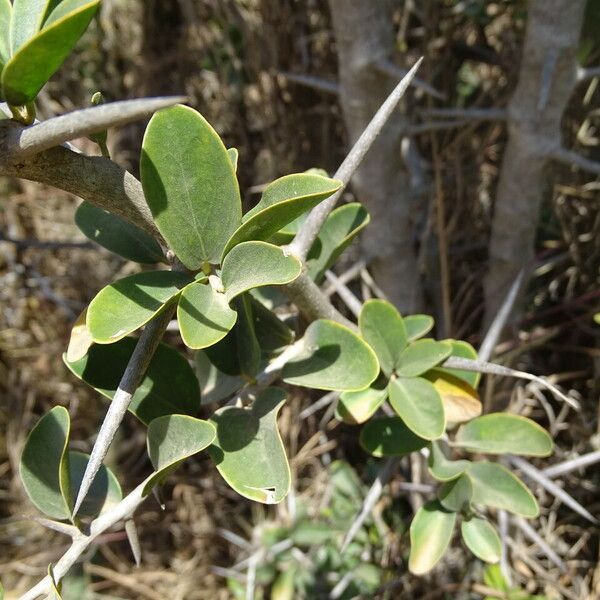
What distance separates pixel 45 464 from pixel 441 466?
36 cm

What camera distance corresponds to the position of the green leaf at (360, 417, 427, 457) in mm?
606

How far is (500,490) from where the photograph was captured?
65cm

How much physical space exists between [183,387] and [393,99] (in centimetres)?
28

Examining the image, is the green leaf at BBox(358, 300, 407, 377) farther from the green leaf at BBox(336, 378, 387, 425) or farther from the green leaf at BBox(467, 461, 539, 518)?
the green leaf at BBox(467, 461, 539, 518)

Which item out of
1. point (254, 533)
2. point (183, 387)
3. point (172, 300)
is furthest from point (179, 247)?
point (254, 533)

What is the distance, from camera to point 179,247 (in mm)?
425

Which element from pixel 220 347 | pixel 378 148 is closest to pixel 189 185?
pixel 220 347

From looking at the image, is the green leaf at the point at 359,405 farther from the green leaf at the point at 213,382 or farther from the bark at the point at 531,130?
the bark at the point at 531,130

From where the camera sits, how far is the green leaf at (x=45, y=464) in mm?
486

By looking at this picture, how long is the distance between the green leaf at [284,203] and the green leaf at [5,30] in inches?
6.7

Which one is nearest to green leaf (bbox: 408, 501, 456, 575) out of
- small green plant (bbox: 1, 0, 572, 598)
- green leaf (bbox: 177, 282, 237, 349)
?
small green plant (bbox: 1, 0, 572, 598)

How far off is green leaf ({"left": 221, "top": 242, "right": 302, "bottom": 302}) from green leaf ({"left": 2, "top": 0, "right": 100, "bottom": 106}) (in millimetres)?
140

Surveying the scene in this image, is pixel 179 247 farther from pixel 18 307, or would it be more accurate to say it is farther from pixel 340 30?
pixel 18 307

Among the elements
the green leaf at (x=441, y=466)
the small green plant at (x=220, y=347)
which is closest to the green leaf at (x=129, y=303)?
the small green plant at (x=220, y=347)
